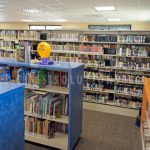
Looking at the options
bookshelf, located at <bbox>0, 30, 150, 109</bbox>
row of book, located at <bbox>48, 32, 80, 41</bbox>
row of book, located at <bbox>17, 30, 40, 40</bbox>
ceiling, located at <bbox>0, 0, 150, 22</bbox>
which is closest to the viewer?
bookshelf, located at <bbox>0, 30, 150, 109</bbox>

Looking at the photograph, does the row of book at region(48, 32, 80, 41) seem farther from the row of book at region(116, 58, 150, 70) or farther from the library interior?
the row of book at region(116, 58, 150, 70)

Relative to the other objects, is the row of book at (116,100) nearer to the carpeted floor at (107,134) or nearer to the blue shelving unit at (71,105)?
the carpeted floor at (107,134)

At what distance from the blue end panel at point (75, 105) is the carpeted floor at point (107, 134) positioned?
0.82 ft

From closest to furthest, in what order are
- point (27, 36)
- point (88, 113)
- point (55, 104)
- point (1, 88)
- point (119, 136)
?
point (1, 88), point (55, 104), point (119, 136), point (88, 113), point (27, 36)

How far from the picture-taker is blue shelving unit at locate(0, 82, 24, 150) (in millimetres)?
1754

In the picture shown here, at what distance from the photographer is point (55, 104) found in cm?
299

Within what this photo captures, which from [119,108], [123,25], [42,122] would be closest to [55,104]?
[42,122]

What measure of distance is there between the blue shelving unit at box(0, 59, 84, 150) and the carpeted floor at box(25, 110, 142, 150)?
6.2 inches

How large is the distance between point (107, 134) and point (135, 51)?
2.14 metres

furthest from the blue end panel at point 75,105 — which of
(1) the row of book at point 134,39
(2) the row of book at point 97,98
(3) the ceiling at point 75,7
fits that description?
(3) the ceiling at point 75,7

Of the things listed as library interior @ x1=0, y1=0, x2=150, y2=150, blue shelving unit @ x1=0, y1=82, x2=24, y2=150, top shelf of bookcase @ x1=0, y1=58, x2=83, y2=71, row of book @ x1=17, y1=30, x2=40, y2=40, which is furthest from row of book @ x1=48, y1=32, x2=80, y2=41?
blue shelving unit @ x1=0, y1=82, x2=24, y2=150

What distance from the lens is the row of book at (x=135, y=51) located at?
4586 millimetres

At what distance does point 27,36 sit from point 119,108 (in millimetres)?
3356

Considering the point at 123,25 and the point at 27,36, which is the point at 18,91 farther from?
the point at 123,25
